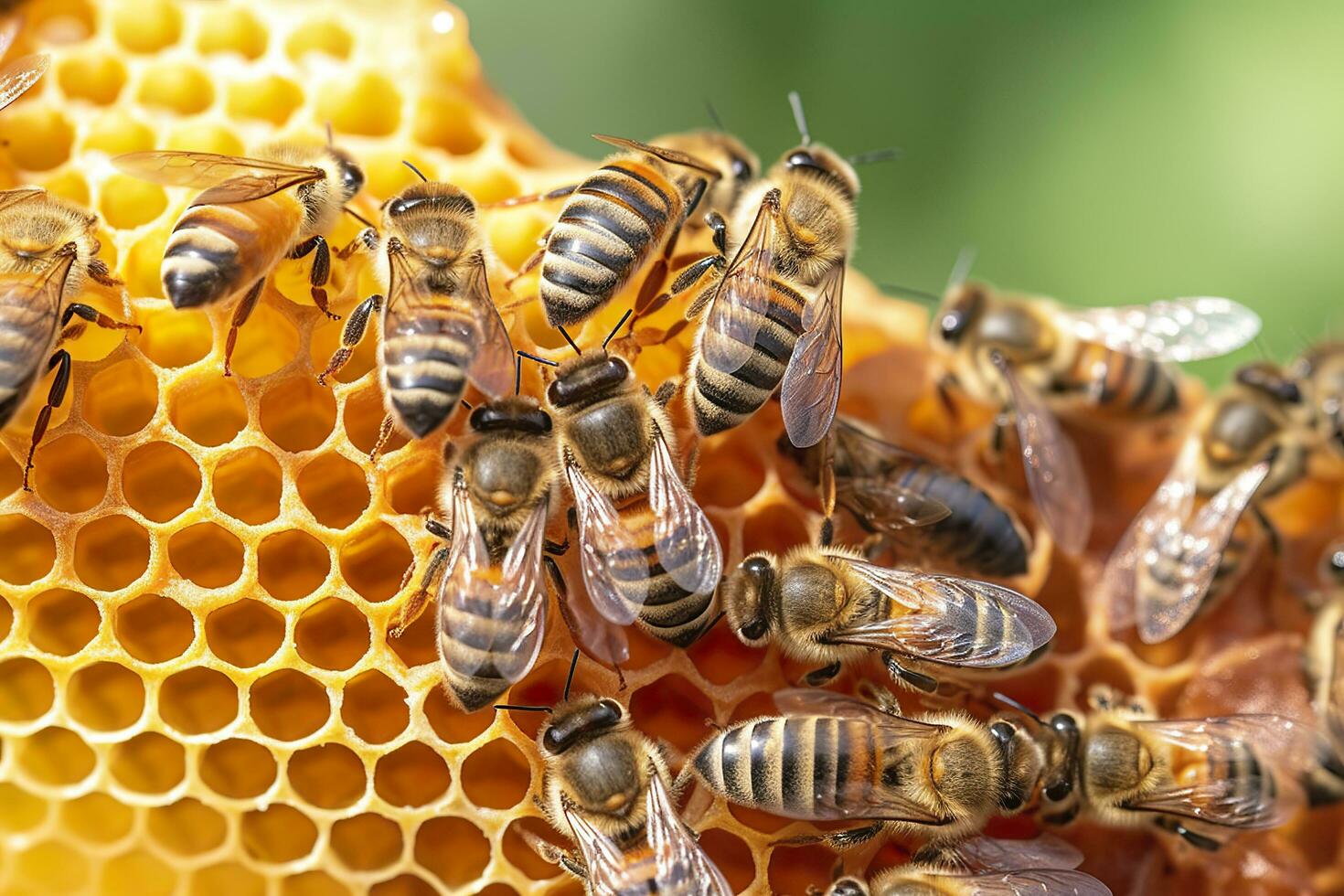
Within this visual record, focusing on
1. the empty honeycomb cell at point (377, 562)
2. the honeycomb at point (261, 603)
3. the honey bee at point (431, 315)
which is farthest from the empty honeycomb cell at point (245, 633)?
the honey bee at point (431, 315)

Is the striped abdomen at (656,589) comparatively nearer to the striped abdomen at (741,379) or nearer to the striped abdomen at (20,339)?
the striped abdomen at (741,379)

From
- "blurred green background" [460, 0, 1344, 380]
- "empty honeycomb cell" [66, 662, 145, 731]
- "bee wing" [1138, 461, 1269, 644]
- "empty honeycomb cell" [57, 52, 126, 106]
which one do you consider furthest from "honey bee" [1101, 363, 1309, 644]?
"empty honeycomb cell" [57, 52, 126, 106]

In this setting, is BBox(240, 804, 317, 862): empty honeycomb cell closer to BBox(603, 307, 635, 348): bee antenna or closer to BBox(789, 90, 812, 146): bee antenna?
BBox(603, 307, 635, 348): bee antenna

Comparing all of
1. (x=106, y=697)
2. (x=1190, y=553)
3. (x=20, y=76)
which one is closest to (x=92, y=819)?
(x=106, y=697)

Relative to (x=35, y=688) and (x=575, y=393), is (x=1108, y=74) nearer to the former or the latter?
(x=575, y=393)

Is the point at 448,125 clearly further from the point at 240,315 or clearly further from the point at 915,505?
the point at 915,505

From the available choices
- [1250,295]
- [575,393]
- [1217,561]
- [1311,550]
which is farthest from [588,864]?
[1250,295]
